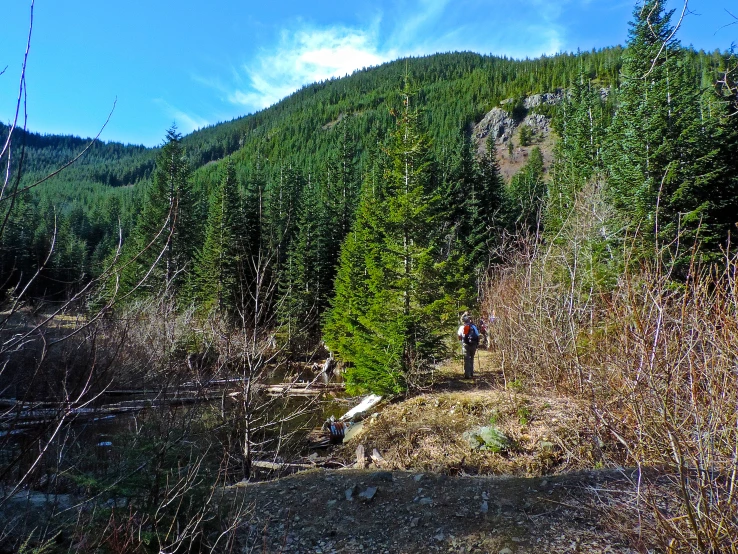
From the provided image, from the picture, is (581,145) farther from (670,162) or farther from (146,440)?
(146,440)

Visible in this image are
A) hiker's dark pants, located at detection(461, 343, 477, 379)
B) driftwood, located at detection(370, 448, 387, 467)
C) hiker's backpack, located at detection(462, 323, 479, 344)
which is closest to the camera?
driftwood, located at detection(370, 448, 387, 467)

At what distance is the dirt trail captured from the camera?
16.1ft

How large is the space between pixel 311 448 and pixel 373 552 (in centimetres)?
611

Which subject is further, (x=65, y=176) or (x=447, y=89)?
(x=65, y=176)

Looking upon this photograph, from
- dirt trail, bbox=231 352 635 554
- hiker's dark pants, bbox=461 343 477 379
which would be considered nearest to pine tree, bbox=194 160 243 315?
hiker's dark pants, bbox=461 343 477 379

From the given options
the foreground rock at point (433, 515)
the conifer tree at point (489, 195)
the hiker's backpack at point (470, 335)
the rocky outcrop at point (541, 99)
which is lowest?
the foreground rock at point (433, 515)

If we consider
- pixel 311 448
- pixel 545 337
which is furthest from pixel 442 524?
pixel 311 448

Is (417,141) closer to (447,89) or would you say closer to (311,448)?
(311,448)

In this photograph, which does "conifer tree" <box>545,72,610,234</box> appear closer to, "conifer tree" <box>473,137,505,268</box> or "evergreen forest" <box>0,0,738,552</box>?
"evergreen forest" <box>0,0,738,552</box>

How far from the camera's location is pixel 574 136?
30781 millimetres

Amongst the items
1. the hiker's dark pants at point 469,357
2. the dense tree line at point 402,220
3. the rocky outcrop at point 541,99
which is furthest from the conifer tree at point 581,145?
the rocky outcrop at point 541,99

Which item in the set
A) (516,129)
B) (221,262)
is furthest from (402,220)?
(516,129)

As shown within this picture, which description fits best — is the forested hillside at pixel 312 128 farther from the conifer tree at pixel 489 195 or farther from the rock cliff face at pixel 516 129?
the conifer tree at pixel 489 195

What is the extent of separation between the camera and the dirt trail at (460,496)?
492 cm
